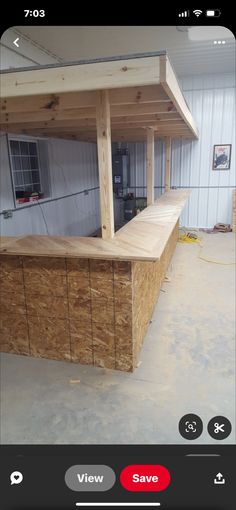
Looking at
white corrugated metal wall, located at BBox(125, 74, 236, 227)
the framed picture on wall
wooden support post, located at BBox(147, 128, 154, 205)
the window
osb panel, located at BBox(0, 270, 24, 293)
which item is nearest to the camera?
osb panel, located at BBox(0, 270, 24, 293)

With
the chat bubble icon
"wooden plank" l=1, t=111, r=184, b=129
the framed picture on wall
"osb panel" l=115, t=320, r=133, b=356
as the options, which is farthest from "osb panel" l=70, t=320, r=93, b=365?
the framed picture on wall

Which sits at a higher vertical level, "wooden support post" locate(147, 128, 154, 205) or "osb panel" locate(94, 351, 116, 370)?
"wooden support post" locate(147, 128, 154, 205)

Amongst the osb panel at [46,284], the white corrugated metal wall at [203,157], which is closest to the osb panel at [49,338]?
the osb panel at [46,284]

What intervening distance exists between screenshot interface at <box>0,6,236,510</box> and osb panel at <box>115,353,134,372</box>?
0.4 inches

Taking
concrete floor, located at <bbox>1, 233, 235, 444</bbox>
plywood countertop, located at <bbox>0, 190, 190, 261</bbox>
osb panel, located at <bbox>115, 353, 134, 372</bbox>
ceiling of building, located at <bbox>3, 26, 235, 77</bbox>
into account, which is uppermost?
ceiling of building, located at <bbox>3, 26, 235, 77</bbox>

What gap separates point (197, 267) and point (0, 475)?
16.9 feet

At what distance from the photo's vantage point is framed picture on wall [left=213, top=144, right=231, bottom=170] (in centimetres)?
790

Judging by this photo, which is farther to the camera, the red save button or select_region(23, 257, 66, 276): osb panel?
select_region(23, 257, 66, 276): osb panel

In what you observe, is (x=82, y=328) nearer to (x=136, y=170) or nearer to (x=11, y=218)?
(x=11, y=218)

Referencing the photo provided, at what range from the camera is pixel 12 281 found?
2910 mm

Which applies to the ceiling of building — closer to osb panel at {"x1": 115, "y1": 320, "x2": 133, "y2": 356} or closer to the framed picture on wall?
the framed picture on wall

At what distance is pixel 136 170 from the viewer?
891 cm

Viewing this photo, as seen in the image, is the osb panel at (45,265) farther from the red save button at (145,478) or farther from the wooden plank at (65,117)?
the red save button at (145,478)
